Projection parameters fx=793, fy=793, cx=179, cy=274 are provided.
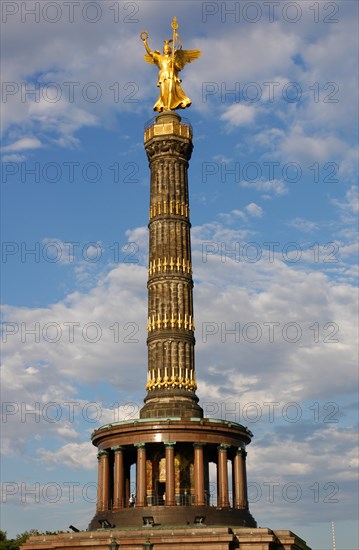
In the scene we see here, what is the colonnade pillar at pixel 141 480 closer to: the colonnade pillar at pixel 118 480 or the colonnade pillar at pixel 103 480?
the colonnade pillar at pixel 118 480

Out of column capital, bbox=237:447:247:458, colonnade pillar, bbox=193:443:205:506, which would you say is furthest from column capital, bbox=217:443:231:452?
column capital, bbox=237:447:247:458

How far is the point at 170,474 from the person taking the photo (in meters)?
45.8

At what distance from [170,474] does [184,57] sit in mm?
30829

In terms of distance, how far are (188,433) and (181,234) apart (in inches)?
572

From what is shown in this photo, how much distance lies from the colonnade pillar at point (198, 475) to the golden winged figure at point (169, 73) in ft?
83.3

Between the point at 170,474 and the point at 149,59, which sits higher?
the point at 149,59

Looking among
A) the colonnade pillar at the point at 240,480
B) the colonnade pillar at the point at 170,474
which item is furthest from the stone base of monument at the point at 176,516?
the colonnade pillar at the point at 240,480

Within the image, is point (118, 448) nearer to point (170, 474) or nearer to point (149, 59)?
point (170, 474)

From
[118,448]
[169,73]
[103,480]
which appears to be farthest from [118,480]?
[169,73]

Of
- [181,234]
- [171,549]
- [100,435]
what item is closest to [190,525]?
[171,549]

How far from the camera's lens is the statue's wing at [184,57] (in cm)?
5891

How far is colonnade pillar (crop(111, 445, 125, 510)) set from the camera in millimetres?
47219

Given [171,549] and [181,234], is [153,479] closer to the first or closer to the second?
[171,549]

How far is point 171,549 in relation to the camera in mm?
41281
